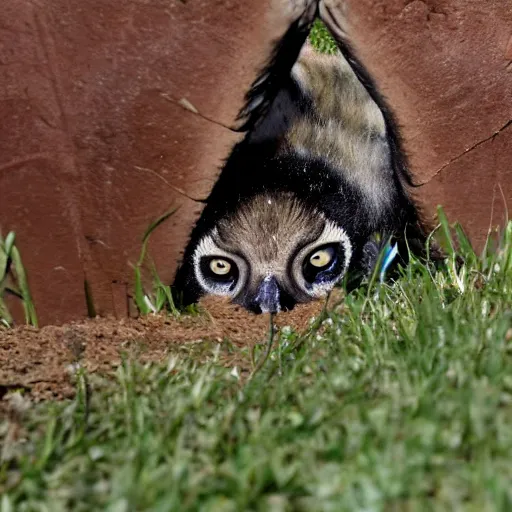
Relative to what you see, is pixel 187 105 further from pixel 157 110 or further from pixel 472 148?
pixel 472 148

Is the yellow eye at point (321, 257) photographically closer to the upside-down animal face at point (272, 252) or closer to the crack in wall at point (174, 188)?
the upside-down animal face at point (272, 252)

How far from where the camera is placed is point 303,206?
413 cm

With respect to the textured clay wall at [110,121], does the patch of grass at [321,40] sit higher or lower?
higher

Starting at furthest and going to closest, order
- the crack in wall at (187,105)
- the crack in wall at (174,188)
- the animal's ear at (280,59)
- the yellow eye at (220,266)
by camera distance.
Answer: the yellow eye at (220,266), the crack in wall at (174,188), the crack in wall at (187,105), the animal's ear at (280,59)

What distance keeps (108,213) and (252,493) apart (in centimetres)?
166

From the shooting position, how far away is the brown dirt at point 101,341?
2768mm

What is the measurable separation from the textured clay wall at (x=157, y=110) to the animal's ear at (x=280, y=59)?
3 cm

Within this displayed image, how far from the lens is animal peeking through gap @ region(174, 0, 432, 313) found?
399 centimetres

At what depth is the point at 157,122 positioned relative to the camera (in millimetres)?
3104

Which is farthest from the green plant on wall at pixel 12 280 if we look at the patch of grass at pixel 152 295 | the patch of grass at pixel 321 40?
the patch of grass at pixel 321 40

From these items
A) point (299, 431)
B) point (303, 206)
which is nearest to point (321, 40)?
point (303, 206)

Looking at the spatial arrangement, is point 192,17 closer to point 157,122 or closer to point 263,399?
point 157,122

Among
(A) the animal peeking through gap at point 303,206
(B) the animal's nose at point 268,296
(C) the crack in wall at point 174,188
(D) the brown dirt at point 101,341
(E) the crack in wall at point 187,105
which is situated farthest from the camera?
(A) the animal peeking through gap at point 303,206

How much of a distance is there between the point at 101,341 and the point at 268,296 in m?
1.00
